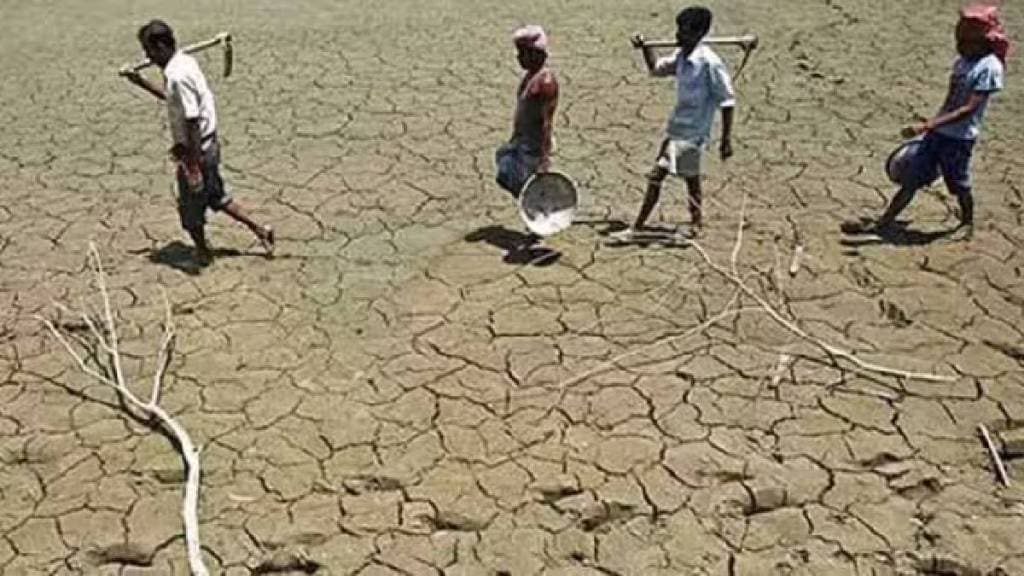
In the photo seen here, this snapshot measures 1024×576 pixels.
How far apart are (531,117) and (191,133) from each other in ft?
5.47

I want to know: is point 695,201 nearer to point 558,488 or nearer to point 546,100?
point 546,100

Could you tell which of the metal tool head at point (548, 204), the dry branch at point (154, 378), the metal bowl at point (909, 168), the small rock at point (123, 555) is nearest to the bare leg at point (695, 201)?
the metal tool head at point (548, 204)

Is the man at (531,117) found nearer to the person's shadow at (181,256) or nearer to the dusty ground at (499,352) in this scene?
the dusty ground at (499,352)

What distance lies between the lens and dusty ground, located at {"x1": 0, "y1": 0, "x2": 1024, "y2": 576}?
4.09 metres

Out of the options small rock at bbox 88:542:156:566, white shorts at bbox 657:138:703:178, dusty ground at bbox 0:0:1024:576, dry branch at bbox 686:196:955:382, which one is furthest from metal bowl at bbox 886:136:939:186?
small rock at bbox 88:542:156:566

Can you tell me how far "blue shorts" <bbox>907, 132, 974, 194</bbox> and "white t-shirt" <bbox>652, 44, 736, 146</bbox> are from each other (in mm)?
1105

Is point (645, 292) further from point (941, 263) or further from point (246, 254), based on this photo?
point (246, 254)

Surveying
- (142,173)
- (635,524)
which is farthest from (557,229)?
(142,173)

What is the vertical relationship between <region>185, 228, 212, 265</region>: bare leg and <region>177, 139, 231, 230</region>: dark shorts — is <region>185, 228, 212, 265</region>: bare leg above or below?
below

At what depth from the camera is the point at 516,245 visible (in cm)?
613

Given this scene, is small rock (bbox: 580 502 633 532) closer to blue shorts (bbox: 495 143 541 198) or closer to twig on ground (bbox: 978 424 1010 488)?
twig on ground (bbox: 978 424 1010 488)

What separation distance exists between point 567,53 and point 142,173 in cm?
377

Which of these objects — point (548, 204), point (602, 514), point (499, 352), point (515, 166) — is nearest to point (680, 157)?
point (548, 204)

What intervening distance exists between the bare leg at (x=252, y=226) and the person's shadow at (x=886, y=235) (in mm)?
3060
